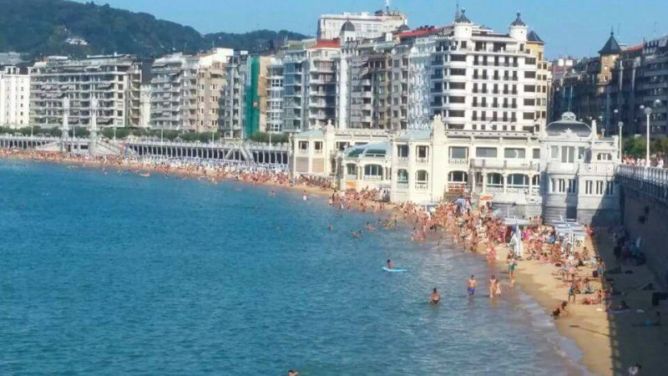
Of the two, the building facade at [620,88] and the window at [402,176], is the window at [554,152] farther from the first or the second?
the building facade at [620,88]

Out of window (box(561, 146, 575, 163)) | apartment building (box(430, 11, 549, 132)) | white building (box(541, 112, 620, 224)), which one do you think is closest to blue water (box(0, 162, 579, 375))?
white building (box(541, 112, 620, 224))

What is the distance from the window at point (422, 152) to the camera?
298ft

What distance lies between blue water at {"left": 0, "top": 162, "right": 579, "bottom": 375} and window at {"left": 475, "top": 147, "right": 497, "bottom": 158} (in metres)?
10.6

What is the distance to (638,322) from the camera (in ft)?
138

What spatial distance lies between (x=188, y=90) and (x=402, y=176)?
9935cm

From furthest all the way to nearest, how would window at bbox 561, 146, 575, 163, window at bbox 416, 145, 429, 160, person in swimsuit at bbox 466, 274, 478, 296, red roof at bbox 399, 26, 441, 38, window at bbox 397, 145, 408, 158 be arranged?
red roof at bbox 399, 26, 441, 38
window at bbox 397, 145, 408, 158
window at bbox 416, 145, 429, 160
window at bbox 561, 146, 575, 163
person in swimsuit at bbox 466, 274, 478, 296

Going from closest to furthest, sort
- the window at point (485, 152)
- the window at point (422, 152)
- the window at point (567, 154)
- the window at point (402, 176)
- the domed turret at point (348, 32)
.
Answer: the window at point (567, 154) → the window at point (485, 152) → the window at point (422, 152) → the window at point (402, 176) → the domed turret at point (348, 32)

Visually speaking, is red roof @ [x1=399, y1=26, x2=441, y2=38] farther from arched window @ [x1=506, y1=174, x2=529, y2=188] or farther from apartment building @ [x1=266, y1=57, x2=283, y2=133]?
arched window @ [x1=506, y1=174, x2=529, y2=188]

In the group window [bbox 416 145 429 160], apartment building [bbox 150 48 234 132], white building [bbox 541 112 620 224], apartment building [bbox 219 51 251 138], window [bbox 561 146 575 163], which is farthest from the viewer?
apartment building [bbox 150 48 234 132]

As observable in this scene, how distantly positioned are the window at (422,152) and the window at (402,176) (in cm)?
225

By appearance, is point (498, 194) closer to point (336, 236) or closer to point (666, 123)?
point (336, 236)

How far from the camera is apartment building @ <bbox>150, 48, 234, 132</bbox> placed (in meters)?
184

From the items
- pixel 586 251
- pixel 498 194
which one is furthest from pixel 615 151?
pixel 586 251

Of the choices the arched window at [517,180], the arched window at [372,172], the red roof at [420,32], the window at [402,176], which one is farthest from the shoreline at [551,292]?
the red roof at [420,32]
